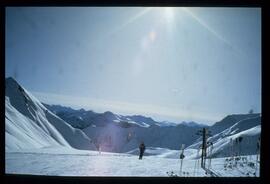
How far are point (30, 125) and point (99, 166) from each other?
3.21 ft

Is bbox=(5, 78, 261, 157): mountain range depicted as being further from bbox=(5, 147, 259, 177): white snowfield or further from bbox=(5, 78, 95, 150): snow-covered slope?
bbox=(5, 147, 259, 177): white snowfield

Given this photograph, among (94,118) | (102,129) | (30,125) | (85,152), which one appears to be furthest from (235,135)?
(30,125)

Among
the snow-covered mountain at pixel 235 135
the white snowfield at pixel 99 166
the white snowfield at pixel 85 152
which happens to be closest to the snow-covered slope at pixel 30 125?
the white snowfield at pixel 85 152

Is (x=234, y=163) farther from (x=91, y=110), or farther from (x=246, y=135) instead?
(x=91, y=110)

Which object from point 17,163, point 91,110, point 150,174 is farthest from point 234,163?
point 17,163

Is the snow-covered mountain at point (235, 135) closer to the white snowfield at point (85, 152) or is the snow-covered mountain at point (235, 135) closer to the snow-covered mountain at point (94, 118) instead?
the white snowfield at point (85, 152)

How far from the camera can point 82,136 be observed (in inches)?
160

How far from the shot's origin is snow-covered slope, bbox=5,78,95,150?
3.93 m

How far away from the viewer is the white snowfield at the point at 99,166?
394 centimetres

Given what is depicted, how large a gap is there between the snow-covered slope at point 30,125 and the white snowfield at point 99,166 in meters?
0.13

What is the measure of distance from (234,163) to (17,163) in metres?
2.56

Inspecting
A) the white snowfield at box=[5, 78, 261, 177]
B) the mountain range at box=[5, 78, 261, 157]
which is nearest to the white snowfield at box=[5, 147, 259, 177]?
the white snowfield at box=[5, 78, 261, 177]

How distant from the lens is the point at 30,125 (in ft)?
13.4

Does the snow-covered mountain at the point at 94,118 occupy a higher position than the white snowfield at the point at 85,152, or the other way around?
the snow-covered mountain at the point at 94,118
